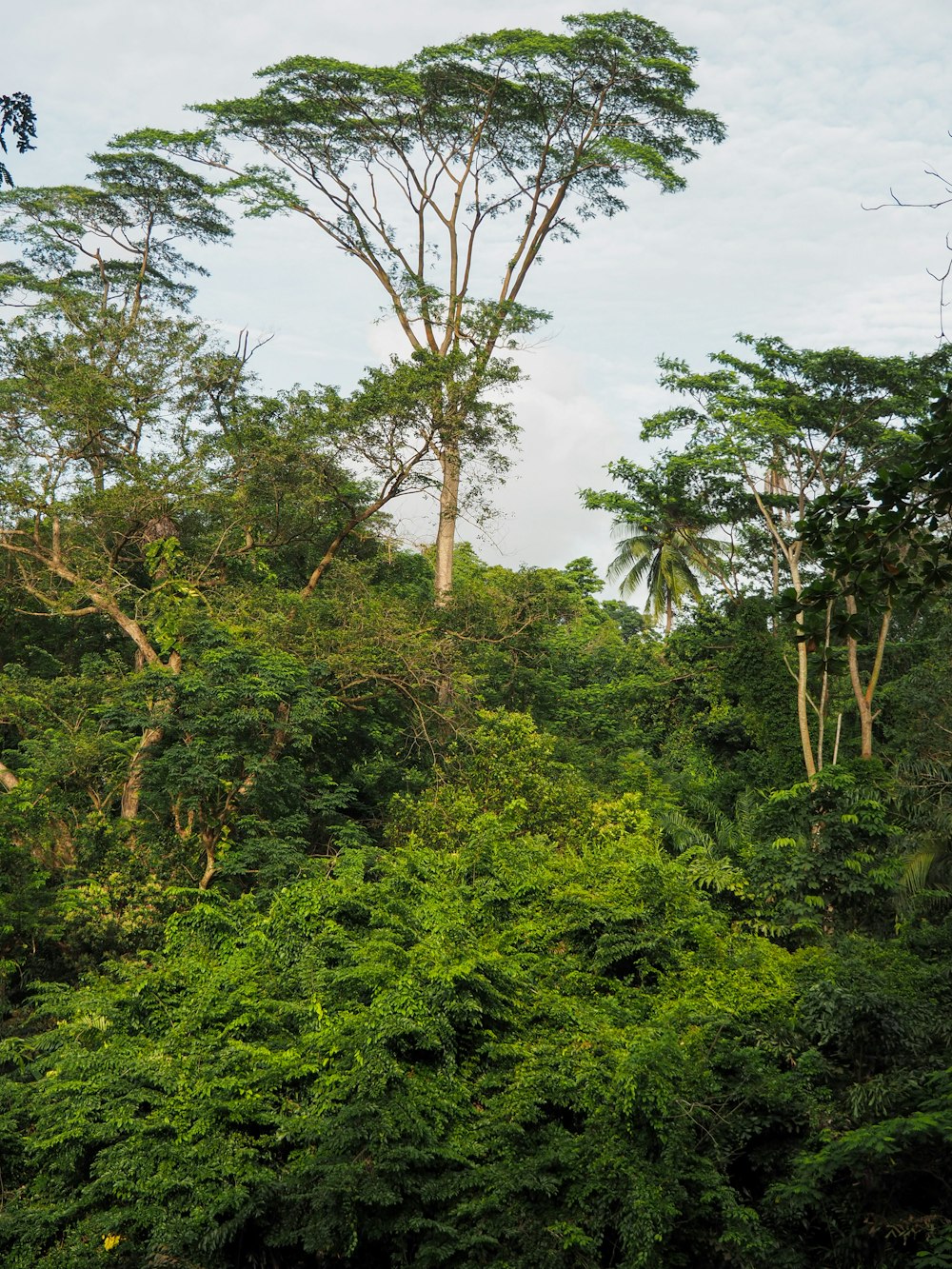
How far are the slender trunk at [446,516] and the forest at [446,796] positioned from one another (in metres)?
0.09

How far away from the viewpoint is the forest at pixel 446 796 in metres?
7.29

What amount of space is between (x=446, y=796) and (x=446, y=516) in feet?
16.9

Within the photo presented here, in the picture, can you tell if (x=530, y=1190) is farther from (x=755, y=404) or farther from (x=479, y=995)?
(x=755, y=404)

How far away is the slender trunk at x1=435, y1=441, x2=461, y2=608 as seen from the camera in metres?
17.6


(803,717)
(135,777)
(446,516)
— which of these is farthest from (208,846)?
(803,717)

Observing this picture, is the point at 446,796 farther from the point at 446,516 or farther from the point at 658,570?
the point at 658,570

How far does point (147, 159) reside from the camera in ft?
74.4

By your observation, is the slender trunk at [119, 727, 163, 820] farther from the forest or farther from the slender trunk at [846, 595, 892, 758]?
the slender trunk at [846, 595, 892, 758]

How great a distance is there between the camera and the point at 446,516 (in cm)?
1838

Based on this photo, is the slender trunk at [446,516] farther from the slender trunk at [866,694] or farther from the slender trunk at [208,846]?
the slender trunk at [866,694]

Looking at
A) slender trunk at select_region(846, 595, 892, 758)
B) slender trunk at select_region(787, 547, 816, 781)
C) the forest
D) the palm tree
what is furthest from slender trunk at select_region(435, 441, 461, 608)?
the palm tree

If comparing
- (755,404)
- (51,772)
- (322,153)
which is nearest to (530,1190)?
(51,772)

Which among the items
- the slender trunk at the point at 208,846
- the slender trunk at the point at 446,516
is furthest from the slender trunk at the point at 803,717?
the slender trunk at the point at 208,846

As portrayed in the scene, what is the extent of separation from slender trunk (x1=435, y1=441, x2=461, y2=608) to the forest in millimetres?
92
